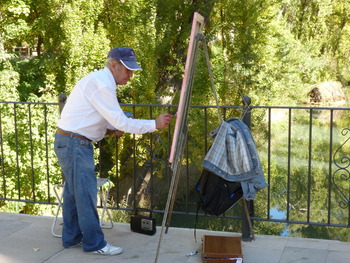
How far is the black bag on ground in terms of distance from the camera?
12.7 ft

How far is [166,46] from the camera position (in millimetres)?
15523

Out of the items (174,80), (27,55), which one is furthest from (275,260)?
(27,55)

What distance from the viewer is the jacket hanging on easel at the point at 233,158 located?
380cm

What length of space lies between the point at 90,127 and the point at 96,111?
0.14 metres

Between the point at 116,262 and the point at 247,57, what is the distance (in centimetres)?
1302

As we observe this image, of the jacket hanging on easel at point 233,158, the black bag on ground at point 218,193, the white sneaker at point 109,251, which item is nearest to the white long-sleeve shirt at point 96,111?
the jacket hanging on easel at point 233,158

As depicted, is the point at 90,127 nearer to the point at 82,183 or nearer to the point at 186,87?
the point at 82,183

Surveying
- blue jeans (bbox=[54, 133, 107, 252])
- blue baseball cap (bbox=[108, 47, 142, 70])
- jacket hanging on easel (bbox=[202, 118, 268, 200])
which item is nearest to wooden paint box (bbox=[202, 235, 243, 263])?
jacket hanging on easel (bbox=[202, 118, 268, 200])

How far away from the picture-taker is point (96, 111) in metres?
3.72

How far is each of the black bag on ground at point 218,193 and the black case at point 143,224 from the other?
2.19 ft

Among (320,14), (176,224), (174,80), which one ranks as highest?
(320,14)

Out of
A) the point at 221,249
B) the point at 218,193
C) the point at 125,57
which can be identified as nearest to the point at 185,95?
the point at 125,57

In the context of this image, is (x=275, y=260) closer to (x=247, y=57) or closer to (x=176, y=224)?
(x=176, y=224)

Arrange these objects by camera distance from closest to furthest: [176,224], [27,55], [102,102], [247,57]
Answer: [102,102], [176,224], [247,57], [27,55]
